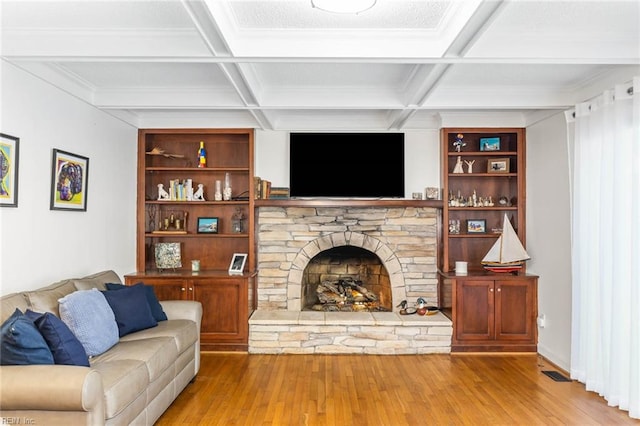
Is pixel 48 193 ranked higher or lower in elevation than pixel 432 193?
lower

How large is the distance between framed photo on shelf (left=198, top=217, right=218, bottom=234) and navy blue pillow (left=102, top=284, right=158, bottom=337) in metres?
1.70

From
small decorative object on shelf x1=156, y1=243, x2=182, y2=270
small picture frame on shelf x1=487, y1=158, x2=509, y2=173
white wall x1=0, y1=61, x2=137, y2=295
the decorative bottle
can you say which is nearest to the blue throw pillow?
white wall x1=0, y1=61, x2=137, y2=295

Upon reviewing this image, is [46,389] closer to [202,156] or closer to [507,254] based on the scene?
[202,156]

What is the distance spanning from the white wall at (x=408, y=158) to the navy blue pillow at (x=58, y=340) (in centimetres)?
316

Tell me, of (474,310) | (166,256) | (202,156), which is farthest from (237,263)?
(474,310)

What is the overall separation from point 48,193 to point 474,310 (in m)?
4.18

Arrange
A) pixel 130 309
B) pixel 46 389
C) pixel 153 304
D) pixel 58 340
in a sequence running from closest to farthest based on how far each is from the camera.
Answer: pixel 46 389 → pixel 58 340 → pixel 130 309 → pixel 153 304

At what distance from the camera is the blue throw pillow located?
2.30 meters

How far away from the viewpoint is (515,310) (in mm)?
4840

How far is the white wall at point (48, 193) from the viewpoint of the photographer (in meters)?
3.11

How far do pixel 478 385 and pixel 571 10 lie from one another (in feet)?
9.73

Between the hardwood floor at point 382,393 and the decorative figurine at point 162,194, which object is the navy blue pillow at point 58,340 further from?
the decorative figurine at point 162,194

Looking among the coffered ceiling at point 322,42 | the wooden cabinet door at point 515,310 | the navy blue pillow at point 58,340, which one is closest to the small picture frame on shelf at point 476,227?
the wooden cabinet door at point 515,310

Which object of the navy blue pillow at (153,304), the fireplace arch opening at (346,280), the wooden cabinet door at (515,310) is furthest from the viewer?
the fireplace arch opening at (346,280)
